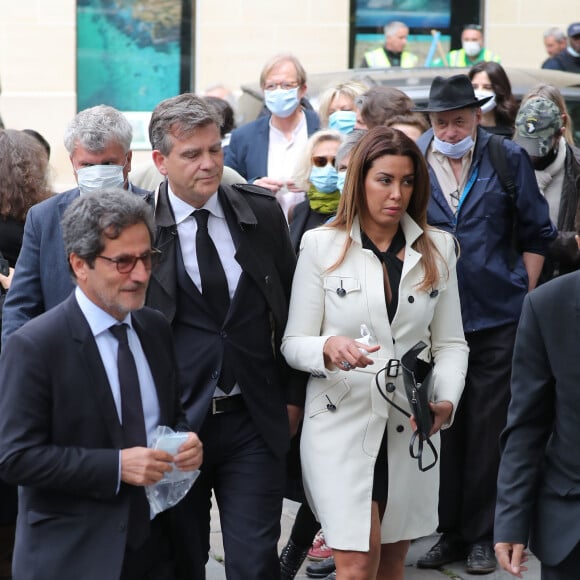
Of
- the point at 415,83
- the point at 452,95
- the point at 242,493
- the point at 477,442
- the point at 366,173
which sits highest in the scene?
the point at 452,95

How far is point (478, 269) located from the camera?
6207 mm

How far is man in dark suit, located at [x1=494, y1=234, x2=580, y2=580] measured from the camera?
12.7 feet

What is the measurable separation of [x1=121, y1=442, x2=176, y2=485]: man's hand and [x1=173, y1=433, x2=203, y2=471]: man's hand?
0.26 ft

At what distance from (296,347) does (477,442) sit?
1.87 m

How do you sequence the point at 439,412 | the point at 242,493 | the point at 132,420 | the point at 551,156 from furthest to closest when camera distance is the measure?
the point at 551,156 → the point at 439,412 → the point at 242,493 → the point at 132,420

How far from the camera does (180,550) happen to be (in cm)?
426

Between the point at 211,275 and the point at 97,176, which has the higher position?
the point at 97,176

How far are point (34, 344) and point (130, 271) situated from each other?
1.13 ft

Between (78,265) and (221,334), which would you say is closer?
(78,265)

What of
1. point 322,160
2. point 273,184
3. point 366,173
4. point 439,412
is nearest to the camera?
point 439,412

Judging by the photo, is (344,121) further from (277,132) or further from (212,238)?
(212,238)

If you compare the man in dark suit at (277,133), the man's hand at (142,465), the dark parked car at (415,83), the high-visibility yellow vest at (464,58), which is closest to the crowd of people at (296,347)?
the man's hand at (142,465)

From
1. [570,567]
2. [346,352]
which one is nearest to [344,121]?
[346,352]

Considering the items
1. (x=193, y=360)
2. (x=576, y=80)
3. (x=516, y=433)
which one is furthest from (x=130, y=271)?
(x=576, y=80)
